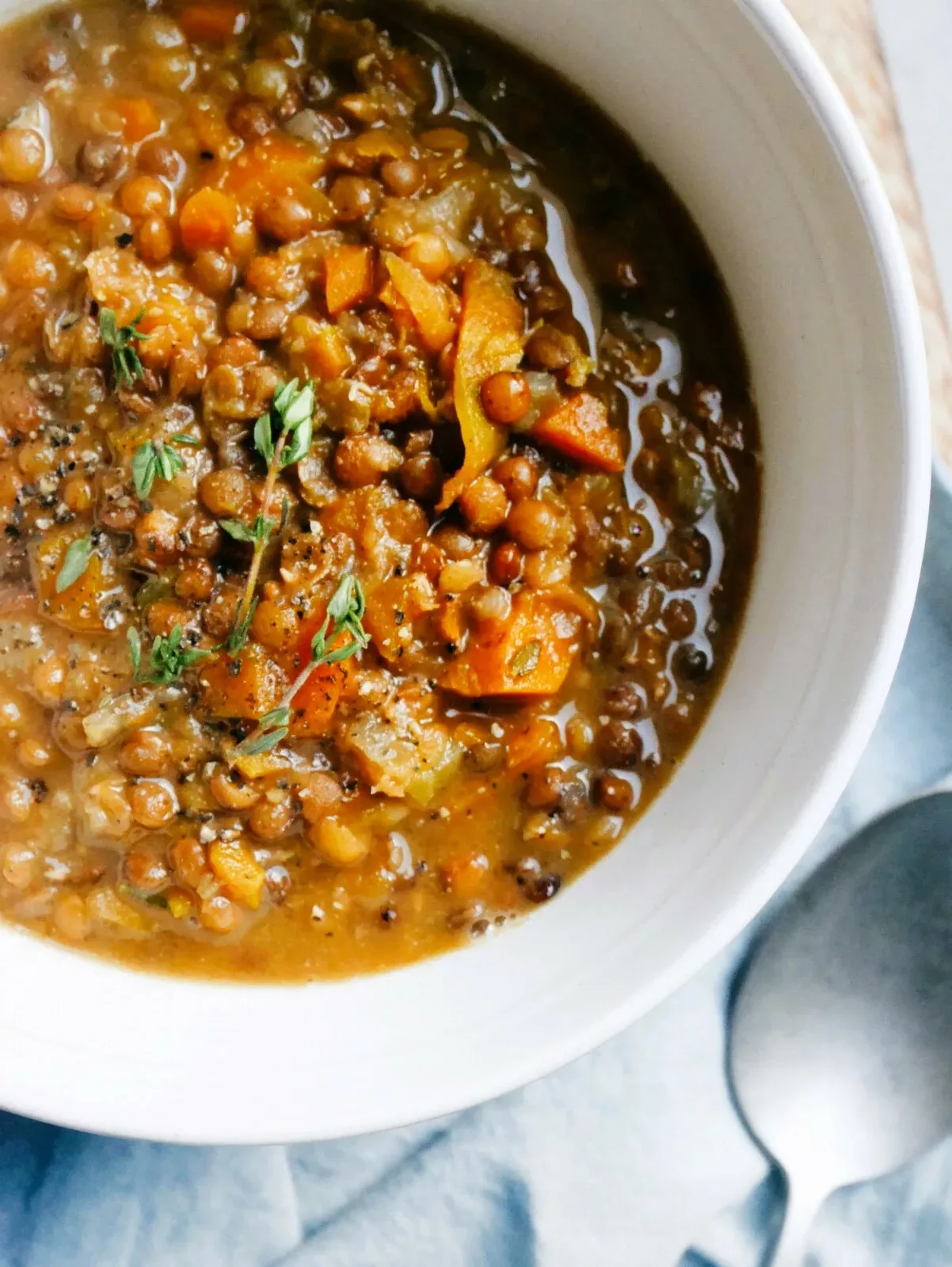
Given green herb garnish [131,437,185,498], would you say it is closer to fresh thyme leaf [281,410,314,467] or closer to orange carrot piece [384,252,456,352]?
fresh thyme leaf [281,410,314,467]

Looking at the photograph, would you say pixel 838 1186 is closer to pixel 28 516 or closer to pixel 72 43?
pixel 28 516

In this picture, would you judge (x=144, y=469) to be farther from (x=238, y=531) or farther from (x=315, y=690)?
(x=315, y=690)

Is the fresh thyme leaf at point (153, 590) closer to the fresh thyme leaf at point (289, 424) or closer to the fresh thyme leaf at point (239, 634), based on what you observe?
the fresh thyme leaf at point (239, 634)

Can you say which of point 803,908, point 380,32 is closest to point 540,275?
point 380,32

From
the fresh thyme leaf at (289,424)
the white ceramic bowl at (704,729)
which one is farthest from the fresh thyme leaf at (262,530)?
the white ceramic bowl at (704,729)

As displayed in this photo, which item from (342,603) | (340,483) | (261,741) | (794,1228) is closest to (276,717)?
(261,741)

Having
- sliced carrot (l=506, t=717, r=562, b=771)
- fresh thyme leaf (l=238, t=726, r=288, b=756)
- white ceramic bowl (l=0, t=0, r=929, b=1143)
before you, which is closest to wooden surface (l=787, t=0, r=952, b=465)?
white ceramic bowl (l=0, t=0, r=929, b=1143)
